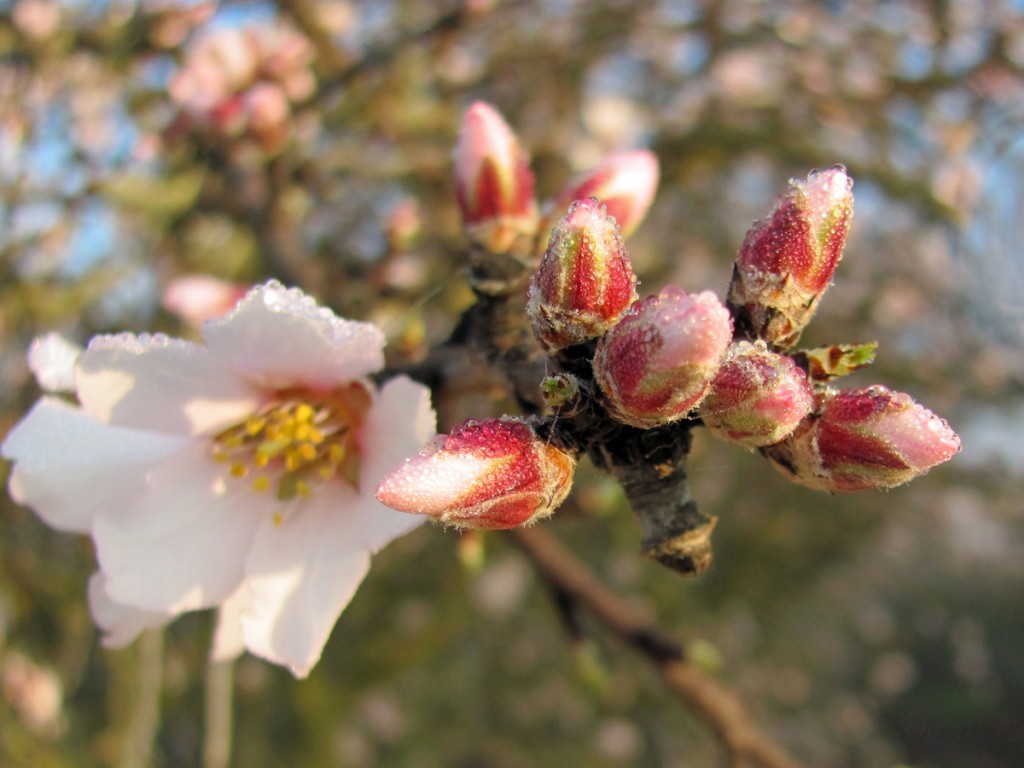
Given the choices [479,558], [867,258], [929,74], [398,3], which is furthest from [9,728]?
[867,258]

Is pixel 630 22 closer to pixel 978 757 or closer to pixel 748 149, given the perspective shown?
pixel 748 149

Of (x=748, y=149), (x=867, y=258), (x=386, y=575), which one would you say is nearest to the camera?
(x=748, y=149)

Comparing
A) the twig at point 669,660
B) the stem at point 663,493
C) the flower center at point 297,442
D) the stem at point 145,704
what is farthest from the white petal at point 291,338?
the stem at point 145,704

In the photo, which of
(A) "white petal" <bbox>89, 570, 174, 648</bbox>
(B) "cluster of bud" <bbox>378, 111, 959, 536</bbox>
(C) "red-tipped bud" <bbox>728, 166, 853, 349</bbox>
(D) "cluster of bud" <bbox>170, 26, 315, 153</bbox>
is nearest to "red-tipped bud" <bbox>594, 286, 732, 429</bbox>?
(B) "cluster of bud" <bbox>378, 111, 959, 536</bbox>

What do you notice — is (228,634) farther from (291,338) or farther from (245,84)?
(245,84)

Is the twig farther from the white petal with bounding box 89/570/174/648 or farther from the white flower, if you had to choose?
the white petal with bounding box 89/570/174/648

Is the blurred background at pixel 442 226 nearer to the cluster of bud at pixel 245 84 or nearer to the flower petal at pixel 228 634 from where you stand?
the cluster of bud at pixel 245 84
